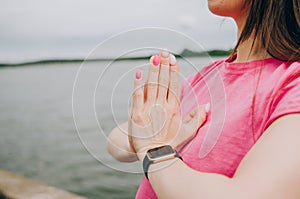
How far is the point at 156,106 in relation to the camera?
19.9 inches

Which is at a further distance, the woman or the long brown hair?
the long brown hair

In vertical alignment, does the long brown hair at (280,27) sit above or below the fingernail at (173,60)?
above

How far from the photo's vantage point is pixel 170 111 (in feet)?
1.67

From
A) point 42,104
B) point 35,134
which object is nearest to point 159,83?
point 35,134

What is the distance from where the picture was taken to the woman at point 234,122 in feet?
1.45

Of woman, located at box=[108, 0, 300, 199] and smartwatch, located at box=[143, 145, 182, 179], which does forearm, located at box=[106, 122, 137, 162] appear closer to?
woman, located at box=[108, 0, 300, 199]

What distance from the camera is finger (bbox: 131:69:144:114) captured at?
502 mm

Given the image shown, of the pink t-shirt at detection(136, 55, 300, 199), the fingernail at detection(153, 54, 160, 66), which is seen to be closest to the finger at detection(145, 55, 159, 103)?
the fingernail at detection(153, 54, 160, 66)

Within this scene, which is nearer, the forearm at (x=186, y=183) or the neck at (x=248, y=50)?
the forearm at (x=186, y=183)

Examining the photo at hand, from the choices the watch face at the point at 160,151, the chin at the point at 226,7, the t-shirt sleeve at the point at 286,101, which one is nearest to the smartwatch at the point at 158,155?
the watch face at the point at 160,151

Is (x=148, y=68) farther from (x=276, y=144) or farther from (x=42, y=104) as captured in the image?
(x=42, y=104)

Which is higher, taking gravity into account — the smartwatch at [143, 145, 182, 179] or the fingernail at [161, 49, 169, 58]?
the fingernail at [161, 49, 169, 58]

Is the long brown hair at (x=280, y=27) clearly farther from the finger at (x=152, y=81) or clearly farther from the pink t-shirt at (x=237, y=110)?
the finger at (x=152, y=81)

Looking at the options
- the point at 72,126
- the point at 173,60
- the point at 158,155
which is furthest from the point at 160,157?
the point at 72,126
